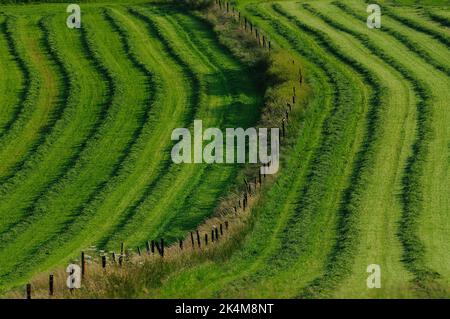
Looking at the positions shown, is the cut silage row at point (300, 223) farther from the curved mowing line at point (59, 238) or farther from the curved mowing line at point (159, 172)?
the curved mowing line at point (59, 238)

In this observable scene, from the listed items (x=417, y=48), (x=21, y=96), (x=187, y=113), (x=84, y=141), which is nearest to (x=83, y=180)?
(x=84, y=141)

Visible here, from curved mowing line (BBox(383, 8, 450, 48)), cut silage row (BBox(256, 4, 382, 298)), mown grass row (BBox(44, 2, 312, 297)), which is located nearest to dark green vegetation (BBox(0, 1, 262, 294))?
cut silage row (BBox(256, 4, 382, 298))

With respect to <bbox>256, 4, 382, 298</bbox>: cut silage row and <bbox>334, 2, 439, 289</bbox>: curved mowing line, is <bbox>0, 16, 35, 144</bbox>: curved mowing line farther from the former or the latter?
<bbox>334, 2, 439, 289</bbox>: curved mowing line

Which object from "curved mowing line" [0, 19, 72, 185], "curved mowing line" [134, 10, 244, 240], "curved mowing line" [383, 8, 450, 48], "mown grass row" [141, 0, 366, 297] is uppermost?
"curved mowing line" [383, 8, 450, 48]

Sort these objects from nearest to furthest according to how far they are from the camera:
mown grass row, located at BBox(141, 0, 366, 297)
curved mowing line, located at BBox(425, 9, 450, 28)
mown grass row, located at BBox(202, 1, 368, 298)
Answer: mown grass row, located at BBox(141, 0, 366, 297) < mown grass row, located at BBox(202, 1, 368, 298) < curved mowing line, located at BBox(425, 9, 450, 28)

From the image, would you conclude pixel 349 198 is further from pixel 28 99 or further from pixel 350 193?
pixel 28 99

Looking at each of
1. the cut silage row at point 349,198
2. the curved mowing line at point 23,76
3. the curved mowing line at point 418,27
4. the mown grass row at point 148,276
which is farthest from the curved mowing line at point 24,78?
the curved mowing line at point 418,27
